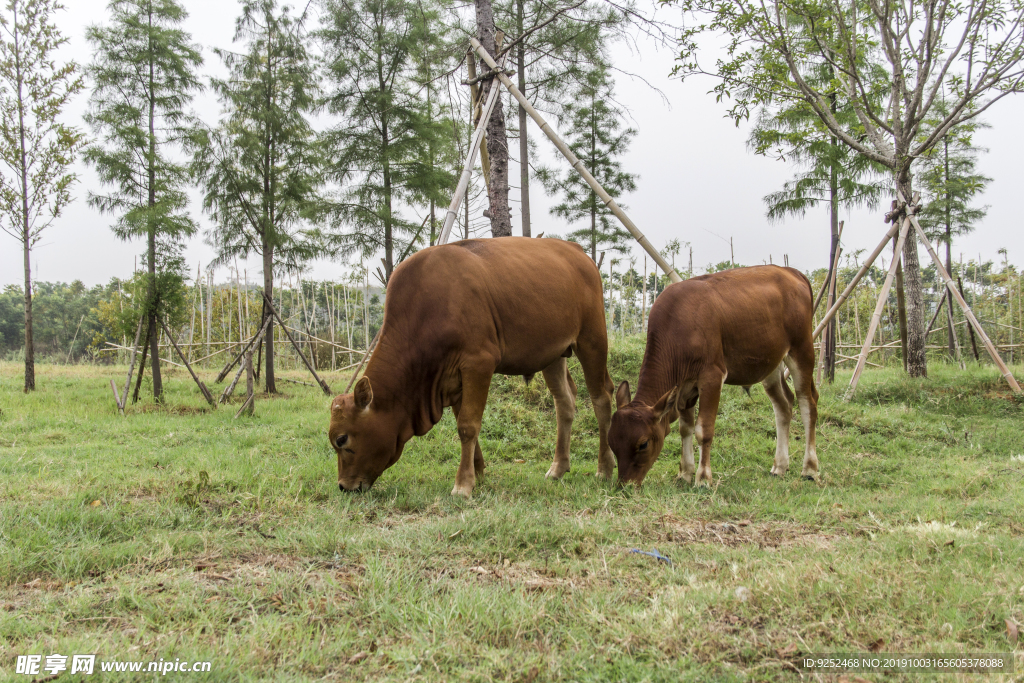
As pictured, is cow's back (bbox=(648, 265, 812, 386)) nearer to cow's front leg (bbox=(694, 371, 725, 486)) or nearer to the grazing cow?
the grazing cow

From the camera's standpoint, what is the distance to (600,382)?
5.88 meters

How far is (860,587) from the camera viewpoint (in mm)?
2750

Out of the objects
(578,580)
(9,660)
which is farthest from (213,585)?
(578,580)

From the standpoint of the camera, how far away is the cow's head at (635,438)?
4.99 meters

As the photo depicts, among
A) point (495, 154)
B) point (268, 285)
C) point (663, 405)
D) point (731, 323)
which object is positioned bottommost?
point (663, 405)

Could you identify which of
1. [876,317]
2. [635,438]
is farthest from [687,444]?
[876,317]

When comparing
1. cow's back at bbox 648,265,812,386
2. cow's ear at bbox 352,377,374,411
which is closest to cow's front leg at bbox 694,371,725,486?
cow's back at bbox 648,265,812,386

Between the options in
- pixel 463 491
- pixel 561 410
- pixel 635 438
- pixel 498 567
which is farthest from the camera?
pixel 561 410

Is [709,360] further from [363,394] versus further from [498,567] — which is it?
[498,567]

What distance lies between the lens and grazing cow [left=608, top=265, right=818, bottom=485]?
5.11 meters

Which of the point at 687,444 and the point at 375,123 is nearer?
the point at 687,444

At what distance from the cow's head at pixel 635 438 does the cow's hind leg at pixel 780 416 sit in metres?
1.76

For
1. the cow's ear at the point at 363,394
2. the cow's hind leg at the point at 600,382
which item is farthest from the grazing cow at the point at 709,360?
the cow's ear at the point at 363,394

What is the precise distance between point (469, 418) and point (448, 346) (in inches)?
22.9
